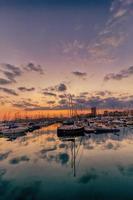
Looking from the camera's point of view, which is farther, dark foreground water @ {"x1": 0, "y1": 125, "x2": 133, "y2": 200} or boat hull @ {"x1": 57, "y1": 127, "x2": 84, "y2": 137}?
boat hull @ {"x1": 57, "y1": 127, "x2": 84, "y2": 137}

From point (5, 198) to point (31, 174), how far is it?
6.56 meters

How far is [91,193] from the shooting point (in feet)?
53.6

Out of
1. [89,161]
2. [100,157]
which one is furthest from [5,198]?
[100,157]

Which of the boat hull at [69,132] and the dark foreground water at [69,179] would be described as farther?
the boat hull at [69,132]

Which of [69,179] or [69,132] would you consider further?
[69,132]

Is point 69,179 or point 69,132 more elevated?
point 69,132

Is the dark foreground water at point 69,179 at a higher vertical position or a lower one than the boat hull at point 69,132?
lower

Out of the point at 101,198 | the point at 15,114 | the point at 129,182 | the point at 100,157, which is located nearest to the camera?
the point at 101,198

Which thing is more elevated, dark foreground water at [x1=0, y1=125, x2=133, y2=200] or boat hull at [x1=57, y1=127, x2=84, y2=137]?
boat hull at [x1=57, y1=127, x2=84, y2=137]

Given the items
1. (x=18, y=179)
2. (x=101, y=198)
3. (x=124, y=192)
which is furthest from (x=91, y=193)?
(x=18, y=179)

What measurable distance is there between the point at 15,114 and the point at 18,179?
138913 millimetres

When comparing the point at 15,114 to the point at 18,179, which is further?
the point at 15,114

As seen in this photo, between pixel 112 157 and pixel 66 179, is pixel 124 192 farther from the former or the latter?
pixel 112 157

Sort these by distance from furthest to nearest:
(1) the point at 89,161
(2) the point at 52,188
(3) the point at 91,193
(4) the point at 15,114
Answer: (4) the point at 15,114 → (1) the point at 89,161 → (2) the point at 52,188 → (3) the point at 91,193
